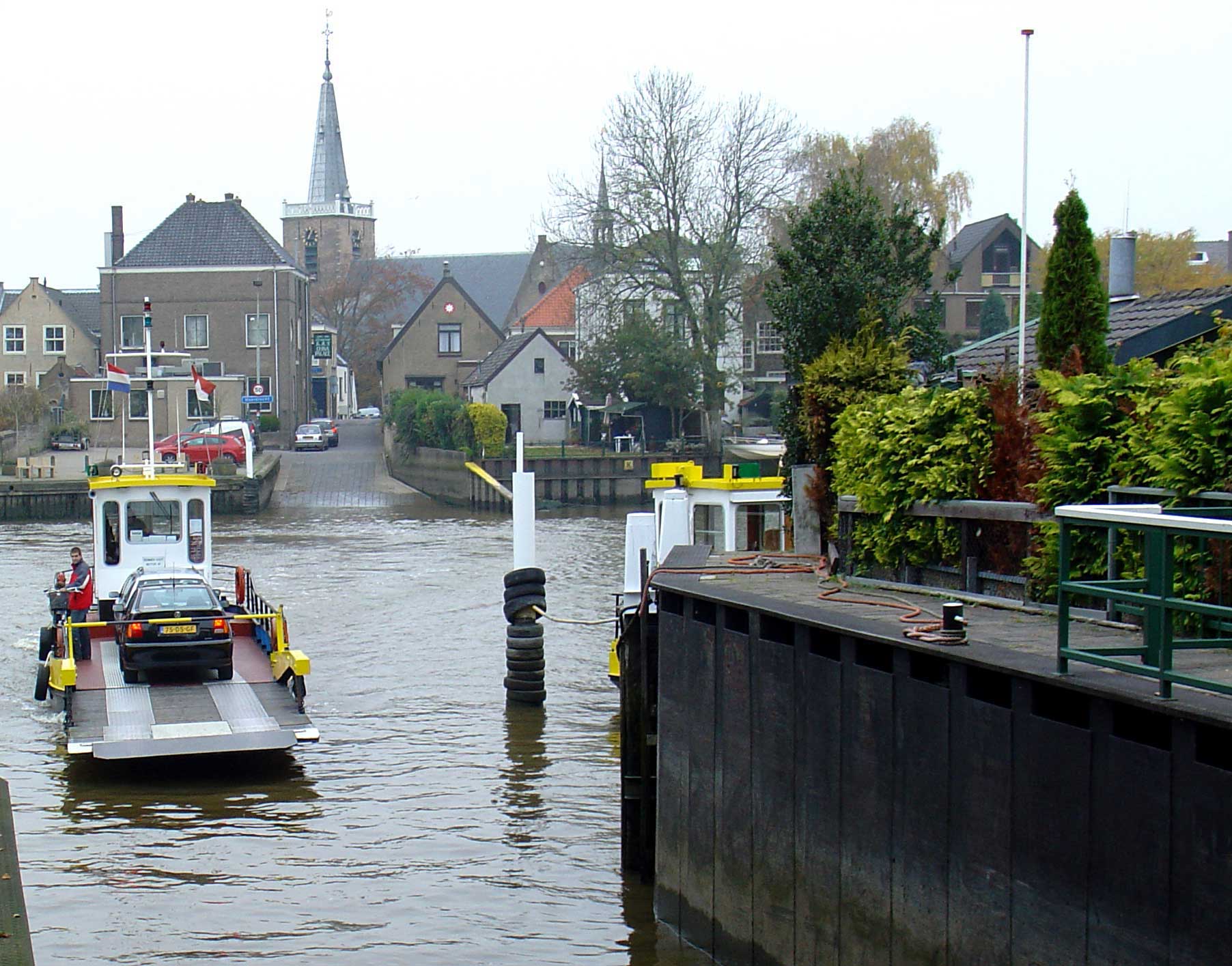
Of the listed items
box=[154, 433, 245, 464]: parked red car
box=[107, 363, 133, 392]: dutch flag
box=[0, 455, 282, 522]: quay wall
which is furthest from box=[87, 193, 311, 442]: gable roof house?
box=[107, 363, 133, 392]: dutch flag

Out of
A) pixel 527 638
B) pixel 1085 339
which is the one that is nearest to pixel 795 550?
pixel 1085 339

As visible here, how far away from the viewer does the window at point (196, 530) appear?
83.0 ft

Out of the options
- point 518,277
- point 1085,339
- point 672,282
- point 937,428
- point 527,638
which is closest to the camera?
point 937,428

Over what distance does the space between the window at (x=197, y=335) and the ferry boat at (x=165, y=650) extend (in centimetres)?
5241

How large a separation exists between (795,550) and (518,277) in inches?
3833

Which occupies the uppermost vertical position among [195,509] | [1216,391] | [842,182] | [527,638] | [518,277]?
[518,277]

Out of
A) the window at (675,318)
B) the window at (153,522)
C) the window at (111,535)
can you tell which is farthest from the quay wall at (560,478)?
the window at (111,535)

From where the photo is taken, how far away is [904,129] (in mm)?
66812

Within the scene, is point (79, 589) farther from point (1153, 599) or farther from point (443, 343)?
point (443, 343)

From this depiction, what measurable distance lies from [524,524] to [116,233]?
64684mm

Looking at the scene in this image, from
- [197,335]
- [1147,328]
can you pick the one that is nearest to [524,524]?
[1147,328]

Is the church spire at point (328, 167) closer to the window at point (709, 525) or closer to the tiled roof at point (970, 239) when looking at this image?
the tiled roof at point (970, 239)

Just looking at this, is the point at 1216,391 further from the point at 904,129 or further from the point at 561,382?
the point at 561,382

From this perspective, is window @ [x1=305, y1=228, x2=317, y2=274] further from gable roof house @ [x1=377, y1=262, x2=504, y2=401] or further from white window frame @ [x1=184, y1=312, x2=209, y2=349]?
white window frame @ [x1=184, y1=312, x2=209, y2=349]
